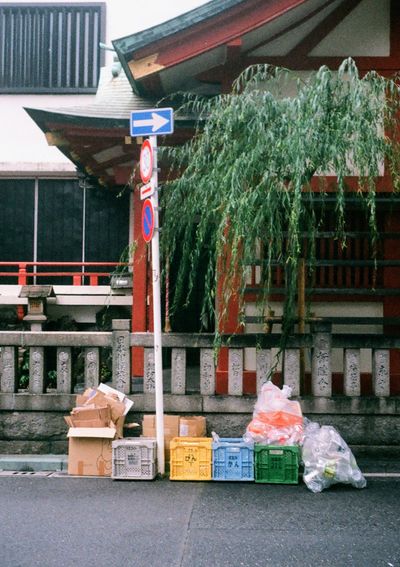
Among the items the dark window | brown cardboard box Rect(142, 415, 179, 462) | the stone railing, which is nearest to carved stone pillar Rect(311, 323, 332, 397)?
the stone railing

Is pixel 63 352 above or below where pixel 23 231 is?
below

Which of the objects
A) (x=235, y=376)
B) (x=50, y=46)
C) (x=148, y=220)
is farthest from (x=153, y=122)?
(x=50, y=46)

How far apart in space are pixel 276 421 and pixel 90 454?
2177 mm

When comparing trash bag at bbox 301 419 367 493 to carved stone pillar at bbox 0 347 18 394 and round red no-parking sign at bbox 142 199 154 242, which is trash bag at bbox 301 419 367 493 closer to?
round red no-parking sign at bbox 142 199 154 242

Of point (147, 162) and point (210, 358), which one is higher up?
point (147, 162)

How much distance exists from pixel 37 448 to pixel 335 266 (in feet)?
15.8

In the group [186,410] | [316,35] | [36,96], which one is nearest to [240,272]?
[186,410]

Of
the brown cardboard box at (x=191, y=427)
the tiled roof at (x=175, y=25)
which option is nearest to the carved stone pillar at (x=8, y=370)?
the brown cardboard box at (x=191, y=427)

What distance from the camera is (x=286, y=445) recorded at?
673 centimetres

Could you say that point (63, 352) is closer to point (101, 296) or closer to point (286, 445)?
point (286, 445)

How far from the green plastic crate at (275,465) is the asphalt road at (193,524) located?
0.32ft

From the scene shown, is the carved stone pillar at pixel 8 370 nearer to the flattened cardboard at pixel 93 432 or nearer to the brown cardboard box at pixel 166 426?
the flattened cardboard at pixel 93 432

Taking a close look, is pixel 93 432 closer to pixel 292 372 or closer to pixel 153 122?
pixel 292 372

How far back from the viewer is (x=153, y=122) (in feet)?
23.3
